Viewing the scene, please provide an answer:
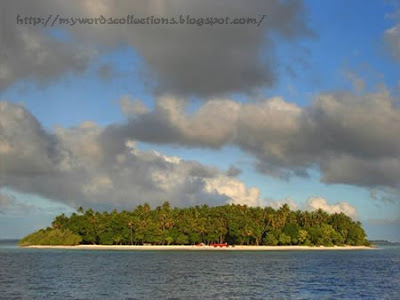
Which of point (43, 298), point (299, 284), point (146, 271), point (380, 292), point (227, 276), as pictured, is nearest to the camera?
point (43, 298)

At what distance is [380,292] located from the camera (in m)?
65.4

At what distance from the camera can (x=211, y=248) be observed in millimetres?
197500

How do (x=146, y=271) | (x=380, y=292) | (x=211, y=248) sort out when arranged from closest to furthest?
(x=380, y=292) < (x=146, y=271) < (x=211, y=248)

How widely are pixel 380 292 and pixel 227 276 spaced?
2695 cm

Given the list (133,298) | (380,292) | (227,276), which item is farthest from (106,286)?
(380,292)

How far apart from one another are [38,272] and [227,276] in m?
34.0

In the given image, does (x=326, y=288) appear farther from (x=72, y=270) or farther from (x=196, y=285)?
(x=72, y=270)

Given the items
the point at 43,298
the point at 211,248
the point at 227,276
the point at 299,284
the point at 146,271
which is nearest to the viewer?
the point at 43,298

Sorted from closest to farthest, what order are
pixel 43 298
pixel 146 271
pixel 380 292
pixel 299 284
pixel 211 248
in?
pixel 43 298 < pixel 380 292 < pixel 299 284 < pixel 146 271 < pixel 211 248


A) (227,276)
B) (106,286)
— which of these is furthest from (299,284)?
(106,286)

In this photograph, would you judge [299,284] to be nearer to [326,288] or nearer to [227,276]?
[326,288]

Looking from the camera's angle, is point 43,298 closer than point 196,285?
Yes

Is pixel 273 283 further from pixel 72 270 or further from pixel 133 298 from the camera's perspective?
pixel 72 270

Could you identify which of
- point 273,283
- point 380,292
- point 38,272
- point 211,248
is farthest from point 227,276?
point 211,248
